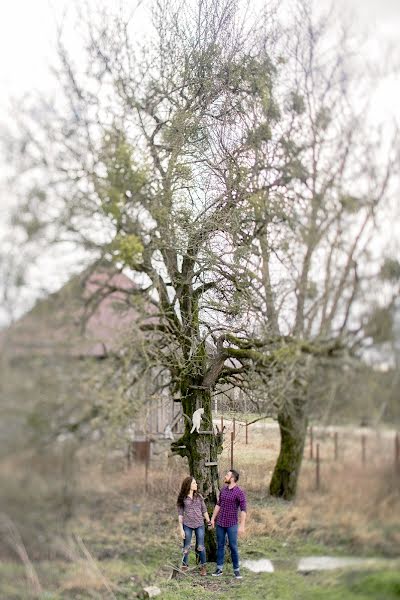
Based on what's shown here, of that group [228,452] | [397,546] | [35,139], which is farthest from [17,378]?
[228,452]

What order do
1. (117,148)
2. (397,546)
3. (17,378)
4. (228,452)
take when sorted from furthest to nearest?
(228,452), (117,148), (17,378), (397,546)

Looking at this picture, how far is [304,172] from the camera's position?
325cm

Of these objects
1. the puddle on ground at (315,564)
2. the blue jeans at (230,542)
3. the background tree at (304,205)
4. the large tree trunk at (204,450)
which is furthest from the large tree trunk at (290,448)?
the large tree trunk at (204,450)

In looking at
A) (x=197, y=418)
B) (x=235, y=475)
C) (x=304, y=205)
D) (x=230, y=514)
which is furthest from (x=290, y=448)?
(x=197, y=418)

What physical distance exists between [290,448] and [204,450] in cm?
106

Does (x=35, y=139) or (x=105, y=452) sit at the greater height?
(x=35, y=139)

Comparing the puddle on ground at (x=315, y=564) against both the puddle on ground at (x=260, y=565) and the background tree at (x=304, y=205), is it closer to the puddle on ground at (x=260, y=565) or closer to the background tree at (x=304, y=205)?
the puddle on ground at (x=260, y=565)

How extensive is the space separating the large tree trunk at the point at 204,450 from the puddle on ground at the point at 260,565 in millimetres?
A: 380

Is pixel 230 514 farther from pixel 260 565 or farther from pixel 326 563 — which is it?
pixel 326 563

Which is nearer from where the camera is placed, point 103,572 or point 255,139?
point 103,572

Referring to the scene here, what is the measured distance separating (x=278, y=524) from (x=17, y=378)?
1.31 meters

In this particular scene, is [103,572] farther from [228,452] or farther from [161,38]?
[161,38]

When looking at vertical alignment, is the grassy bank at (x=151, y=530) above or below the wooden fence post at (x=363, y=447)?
below

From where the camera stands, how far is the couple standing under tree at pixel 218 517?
381 centimetres
